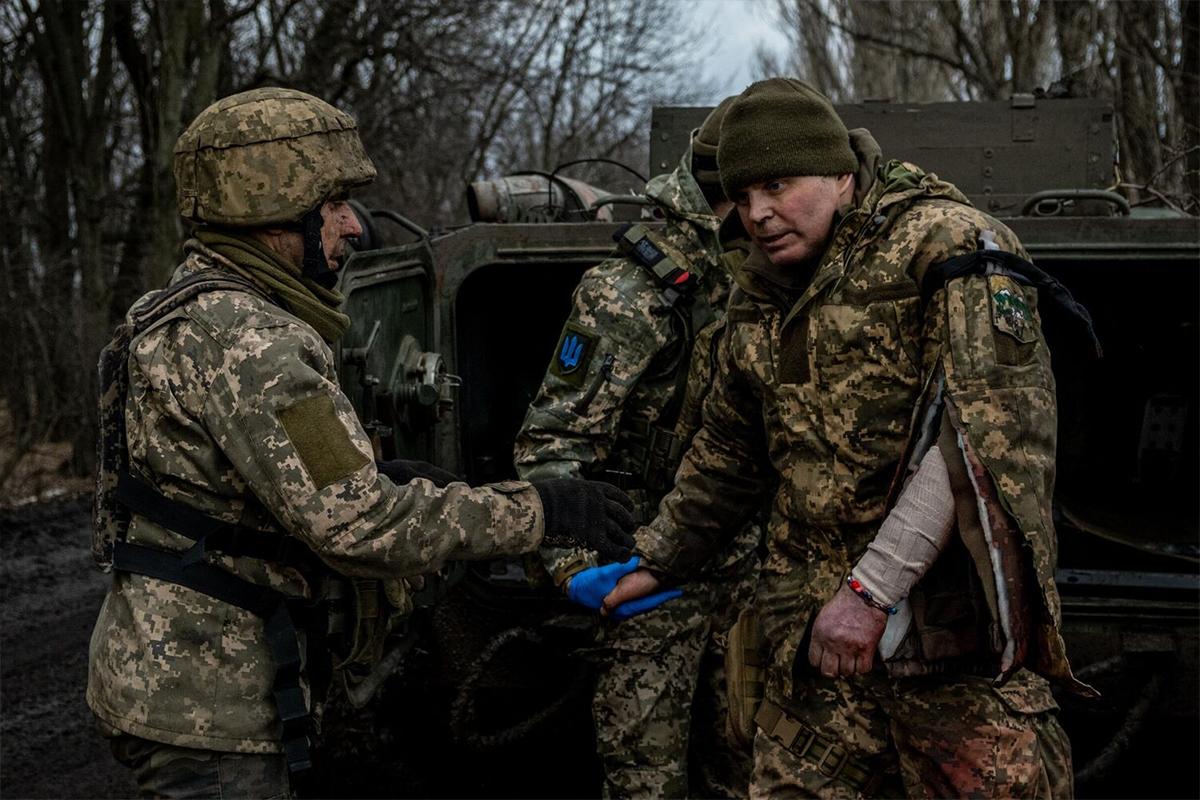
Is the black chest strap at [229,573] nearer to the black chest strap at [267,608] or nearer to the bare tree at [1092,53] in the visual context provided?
the black chest strap at [267,608]

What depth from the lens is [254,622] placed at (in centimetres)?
248

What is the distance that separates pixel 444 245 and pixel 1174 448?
10.7ft

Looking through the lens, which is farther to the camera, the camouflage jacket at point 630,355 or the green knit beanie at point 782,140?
Answer: the camouflage jacket at point 630,355

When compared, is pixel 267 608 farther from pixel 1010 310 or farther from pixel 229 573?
pixel 1010 310

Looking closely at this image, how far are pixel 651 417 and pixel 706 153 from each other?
71cm

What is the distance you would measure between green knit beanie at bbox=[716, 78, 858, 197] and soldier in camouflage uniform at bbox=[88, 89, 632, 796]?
745 millimetres

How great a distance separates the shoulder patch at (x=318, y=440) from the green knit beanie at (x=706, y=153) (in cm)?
149

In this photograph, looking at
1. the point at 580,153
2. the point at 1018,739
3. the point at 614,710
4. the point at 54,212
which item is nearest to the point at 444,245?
the point at 614,710

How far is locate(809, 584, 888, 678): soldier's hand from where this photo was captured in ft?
7.89

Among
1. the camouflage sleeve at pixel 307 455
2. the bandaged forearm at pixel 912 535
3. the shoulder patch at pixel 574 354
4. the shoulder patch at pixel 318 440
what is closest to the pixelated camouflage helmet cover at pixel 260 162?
the camouflage sleeve at pixel 307 455

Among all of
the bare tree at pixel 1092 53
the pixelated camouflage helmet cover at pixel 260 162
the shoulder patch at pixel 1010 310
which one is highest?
the bare tree at pixel 1092 53

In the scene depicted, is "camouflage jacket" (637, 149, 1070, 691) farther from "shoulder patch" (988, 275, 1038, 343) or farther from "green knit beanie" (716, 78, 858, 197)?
"green knit beanie" (716, 78, 858, 197)

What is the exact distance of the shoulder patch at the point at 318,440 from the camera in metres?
2.34

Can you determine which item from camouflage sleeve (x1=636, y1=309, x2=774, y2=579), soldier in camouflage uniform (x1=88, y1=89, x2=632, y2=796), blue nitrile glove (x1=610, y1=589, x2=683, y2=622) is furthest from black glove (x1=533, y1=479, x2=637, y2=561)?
blue nitrile glove (x1=610, y1=589, x2=683, y2=622)
